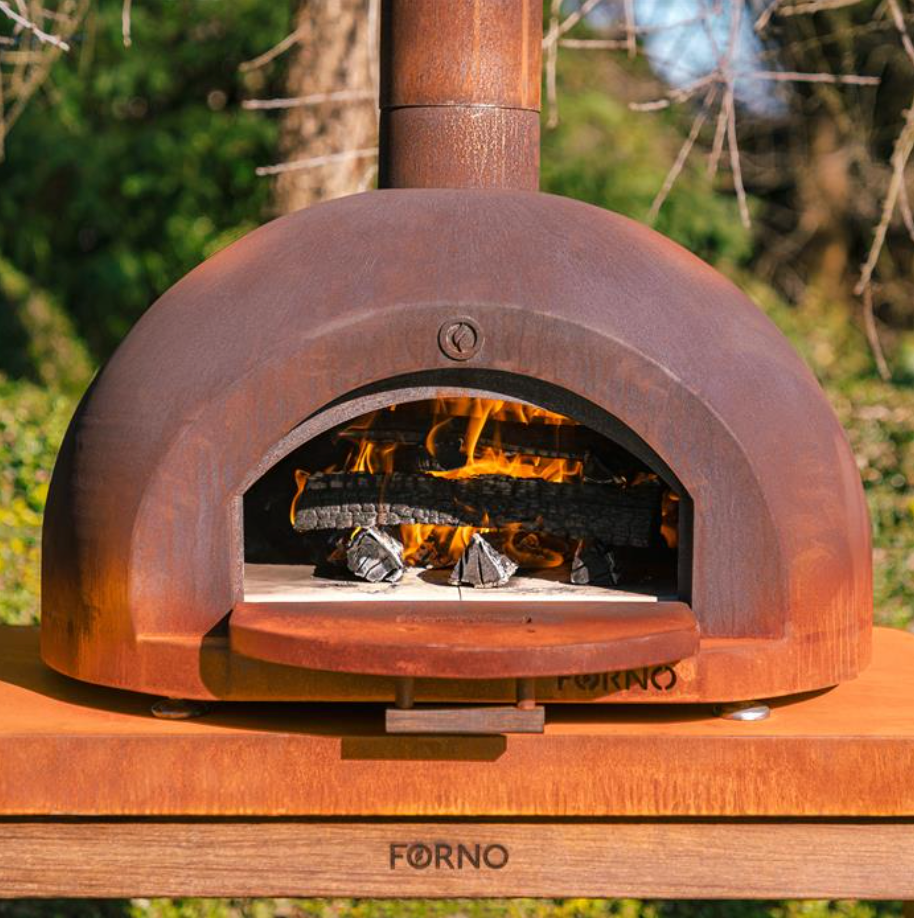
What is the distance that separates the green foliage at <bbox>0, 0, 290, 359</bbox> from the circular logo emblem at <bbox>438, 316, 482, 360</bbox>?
4963mm

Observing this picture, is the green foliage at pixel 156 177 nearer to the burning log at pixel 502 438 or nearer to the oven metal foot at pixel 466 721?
the burning log at pixel 502 438

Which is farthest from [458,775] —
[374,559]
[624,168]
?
[624,168]

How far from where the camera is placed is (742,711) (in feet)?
8.71

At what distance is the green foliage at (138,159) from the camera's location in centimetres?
767

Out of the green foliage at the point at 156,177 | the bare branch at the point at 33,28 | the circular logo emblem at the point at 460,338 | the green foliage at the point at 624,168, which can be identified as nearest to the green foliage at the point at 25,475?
the green foliage at the point at 156,177

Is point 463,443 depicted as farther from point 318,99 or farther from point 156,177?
point 156,177

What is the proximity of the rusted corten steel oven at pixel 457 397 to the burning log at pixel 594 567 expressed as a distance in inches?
1.9

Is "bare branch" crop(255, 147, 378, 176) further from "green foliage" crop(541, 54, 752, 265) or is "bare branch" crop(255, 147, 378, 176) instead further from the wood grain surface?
"green foliage" crop(541, 54, 752, 265)

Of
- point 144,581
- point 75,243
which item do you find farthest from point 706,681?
point 75,243

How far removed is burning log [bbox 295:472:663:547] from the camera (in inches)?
113

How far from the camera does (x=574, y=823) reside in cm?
255

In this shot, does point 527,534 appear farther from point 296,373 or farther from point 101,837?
point 101,837

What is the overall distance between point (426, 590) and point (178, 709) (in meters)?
0.47

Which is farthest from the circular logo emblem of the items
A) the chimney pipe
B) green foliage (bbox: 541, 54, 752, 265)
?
green foliage (bbox: 541, 54, 752, 265)
